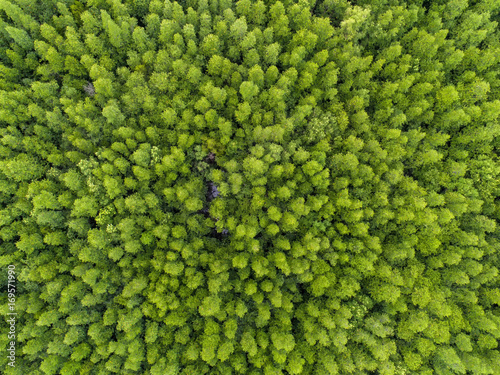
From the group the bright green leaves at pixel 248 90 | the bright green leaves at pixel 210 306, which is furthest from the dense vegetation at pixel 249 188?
the bright green leaves at pixel 210 306

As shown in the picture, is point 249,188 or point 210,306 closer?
point 210,306

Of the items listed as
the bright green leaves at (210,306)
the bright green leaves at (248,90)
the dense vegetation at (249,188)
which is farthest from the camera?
the bright green leaves at (248,90)

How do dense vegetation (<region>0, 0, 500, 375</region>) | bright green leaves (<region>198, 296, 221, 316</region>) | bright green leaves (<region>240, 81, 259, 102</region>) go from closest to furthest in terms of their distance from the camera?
1. bright green leaves (<region>198, 296, 221, 316</region>)
2. dense vegetation (<region>0, 0, 500, 375</region>)
3. bright green leaves (<region>240, 81, 259, 102</region>)

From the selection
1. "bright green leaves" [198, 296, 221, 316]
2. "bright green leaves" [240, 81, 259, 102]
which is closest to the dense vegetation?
"bright green leaves" [240, 81, 259, 102]

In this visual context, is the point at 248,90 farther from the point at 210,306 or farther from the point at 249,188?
the point at 210,306

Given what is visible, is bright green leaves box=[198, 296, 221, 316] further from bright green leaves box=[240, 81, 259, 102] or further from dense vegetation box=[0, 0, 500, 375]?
bright green leaves box=[240, 81, 259, 102]

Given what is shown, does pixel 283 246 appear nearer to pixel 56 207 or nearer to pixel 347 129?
pixel 347 129

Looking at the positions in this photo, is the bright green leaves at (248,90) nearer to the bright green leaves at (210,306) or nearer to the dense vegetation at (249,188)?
the dense vegetation at (249,188)

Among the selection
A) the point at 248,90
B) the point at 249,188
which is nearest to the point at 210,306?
the point at 249,188

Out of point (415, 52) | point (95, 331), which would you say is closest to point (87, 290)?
point (95, 331)
